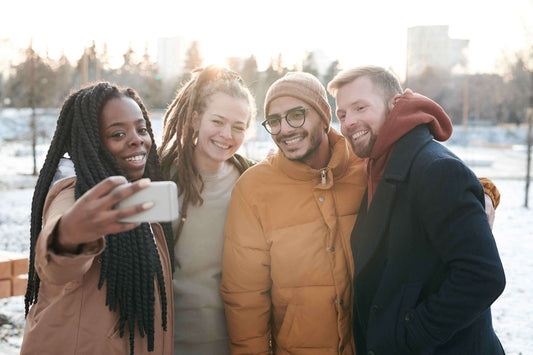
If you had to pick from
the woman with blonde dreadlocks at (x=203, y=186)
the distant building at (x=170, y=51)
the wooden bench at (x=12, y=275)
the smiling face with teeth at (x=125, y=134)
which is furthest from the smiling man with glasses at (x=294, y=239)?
the distant building at (x=170, y=51)

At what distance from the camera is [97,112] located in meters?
2.20

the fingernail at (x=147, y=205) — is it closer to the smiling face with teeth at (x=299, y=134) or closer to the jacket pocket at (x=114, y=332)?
the jacket pocket at (x=114, y=332)

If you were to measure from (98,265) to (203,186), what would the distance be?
1096mm

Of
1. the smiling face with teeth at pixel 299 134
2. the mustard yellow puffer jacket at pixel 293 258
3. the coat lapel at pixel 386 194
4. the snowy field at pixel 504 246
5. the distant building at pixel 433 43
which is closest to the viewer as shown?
the coat lapel at pixel 386 194

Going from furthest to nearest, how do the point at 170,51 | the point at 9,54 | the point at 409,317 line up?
1. the point at 170,51
2. the point at 9,54
3. the point at 409,317

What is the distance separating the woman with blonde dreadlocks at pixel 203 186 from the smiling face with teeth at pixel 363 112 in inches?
30.6

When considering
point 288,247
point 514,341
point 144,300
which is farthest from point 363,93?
point 514,341

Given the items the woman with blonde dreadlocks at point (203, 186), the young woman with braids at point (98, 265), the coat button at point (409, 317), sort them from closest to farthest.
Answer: the young woman with braids at point (98, 265) → the coat button at point (409, 317) → the woman with blonde dreadlocks at point (203, 186)

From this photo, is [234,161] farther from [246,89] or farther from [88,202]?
[88,202]

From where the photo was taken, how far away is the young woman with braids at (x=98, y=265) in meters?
1.96

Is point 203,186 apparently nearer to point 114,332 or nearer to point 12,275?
point 114,332

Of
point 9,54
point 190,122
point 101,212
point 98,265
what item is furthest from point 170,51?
point 101,212

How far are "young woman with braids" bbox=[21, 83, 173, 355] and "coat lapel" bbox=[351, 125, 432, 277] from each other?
944 millimetres

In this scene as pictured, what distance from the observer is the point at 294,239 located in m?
2.64
